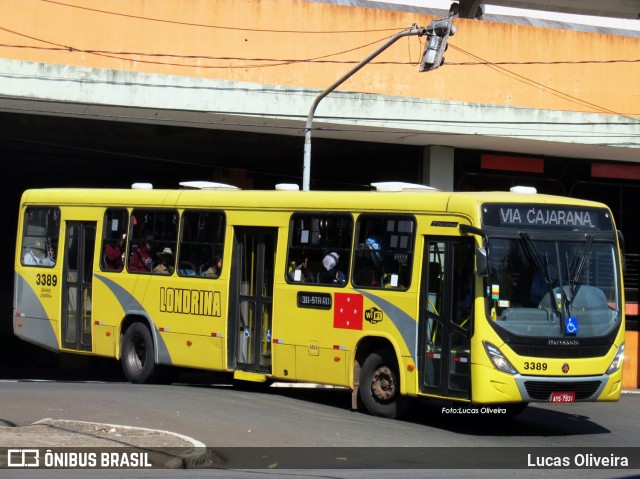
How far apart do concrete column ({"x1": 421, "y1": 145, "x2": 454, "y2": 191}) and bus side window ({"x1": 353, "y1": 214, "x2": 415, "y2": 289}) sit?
46.6 ft

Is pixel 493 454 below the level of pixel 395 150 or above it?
below

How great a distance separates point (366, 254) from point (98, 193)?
19.4ft

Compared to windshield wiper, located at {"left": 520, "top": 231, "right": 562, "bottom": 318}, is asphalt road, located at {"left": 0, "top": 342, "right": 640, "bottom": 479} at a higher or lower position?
lower

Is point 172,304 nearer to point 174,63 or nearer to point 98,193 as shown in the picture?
point 98,193

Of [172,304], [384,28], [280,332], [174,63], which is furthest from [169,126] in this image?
[280,332]

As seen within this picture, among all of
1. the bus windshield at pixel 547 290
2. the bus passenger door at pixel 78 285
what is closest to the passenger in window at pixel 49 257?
the bus passenger door at pixel 78 285

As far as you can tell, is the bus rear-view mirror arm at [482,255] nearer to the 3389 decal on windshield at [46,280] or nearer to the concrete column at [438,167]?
the 3389 decal on windshield at [46,280]

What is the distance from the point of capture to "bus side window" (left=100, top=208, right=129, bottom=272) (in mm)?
18641

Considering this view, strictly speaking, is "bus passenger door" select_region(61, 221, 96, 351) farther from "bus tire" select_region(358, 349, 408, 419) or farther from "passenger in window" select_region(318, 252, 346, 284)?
"bus tire" select_region(358, 349, 408, 419)

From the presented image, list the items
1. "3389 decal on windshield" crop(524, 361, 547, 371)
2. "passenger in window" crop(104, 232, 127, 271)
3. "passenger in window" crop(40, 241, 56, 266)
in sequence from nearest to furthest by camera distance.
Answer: "3389 decal on windshield" crop(524, 361, 547, 371) < "passenger in window" crop(104, 232, 127, 271) < "passenger in window" crop(40, 241, 56, 266)

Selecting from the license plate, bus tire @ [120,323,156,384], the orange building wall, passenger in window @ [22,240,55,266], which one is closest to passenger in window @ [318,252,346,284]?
the license plate

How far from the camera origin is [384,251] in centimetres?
1505

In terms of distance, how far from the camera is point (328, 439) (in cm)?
1257

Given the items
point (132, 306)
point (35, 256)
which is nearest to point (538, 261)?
point (132, 306)
